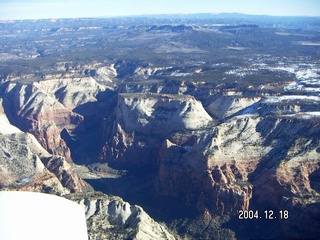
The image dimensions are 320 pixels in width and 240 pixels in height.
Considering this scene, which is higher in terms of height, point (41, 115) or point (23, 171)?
point (23, 171)

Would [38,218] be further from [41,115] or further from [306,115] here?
[41,115]

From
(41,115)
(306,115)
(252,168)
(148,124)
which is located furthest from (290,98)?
(41,115)

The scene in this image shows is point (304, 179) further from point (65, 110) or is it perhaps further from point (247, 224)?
point (65, 110)

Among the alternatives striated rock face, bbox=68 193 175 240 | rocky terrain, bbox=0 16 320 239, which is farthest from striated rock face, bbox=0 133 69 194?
striated rock face, bbox=68 193 175 240

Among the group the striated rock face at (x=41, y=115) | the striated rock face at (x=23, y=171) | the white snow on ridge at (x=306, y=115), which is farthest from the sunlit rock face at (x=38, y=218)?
the striated rock face at (x=41, y=115)

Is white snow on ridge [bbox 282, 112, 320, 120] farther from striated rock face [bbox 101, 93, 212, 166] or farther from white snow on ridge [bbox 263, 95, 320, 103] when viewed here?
striated rock face [bbox 101, 93, 212, 166]
